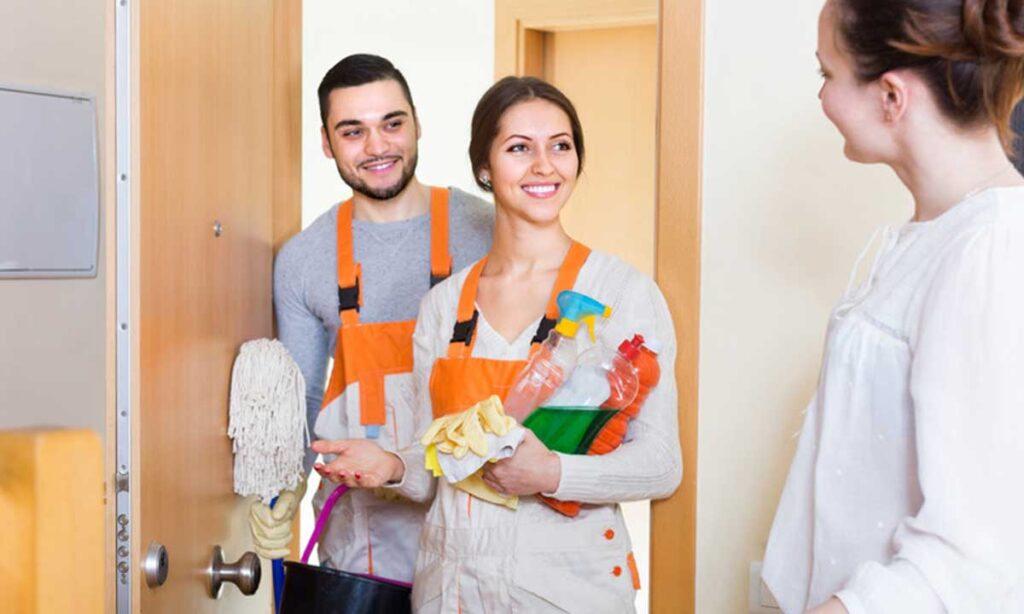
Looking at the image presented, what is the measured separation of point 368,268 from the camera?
2006 mm

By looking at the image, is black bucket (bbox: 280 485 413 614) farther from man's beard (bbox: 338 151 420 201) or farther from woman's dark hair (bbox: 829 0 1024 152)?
woman's dark hair (bbox: 829 0 1024 152)

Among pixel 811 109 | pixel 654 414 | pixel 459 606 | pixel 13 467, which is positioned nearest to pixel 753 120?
pixel 811 109

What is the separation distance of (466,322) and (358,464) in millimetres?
241

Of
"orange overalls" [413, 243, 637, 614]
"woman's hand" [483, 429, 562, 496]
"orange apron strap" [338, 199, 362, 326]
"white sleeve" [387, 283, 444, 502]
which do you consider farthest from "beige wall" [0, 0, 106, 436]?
"woman's hand" [483, 429, 562, 496]

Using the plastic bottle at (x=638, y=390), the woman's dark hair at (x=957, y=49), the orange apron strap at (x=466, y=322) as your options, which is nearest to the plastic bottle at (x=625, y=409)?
the plastic bottle at (x=638, y=390)

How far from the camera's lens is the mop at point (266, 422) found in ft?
6.01

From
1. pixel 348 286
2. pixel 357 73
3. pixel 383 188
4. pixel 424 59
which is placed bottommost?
pixel 348 286

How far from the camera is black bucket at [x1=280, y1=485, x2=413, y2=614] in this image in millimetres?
1675

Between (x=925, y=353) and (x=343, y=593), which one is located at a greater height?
(x=925, y=353)

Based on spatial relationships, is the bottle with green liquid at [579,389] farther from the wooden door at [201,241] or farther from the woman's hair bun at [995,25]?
the woman's hair bun at [995,25]

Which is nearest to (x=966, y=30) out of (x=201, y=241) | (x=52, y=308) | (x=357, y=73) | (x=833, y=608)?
(x=833, y=608)

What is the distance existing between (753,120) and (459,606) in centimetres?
76

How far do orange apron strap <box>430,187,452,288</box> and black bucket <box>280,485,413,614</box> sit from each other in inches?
20.2

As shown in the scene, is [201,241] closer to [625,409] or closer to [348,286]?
[348,286]
